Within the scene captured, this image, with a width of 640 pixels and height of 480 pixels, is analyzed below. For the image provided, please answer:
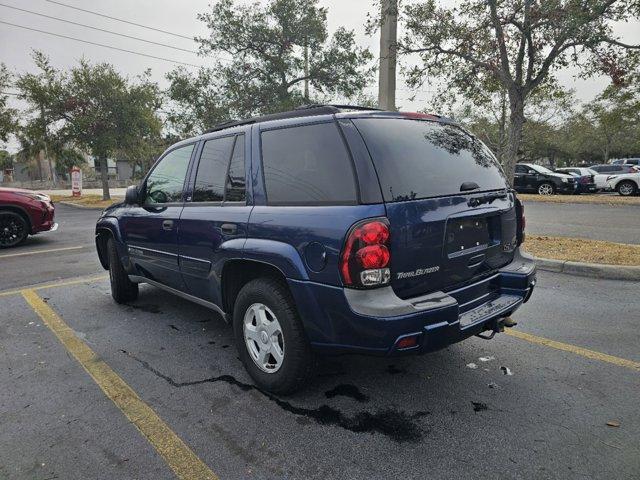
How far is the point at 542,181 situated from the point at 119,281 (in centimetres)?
2048

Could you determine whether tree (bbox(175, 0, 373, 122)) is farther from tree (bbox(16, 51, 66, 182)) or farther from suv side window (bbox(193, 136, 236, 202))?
suv side window (bbox(193, 136, 236, 202))

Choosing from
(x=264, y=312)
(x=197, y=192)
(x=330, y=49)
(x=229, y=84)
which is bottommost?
(x=264, y=312)

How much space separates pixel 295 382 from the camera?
2.75 metres

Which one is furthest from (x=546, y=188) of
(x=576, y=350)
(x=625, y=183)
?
(x=576, y=350)

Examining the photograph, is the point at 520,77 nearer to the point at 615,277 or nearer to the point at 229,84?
the point at 615,277

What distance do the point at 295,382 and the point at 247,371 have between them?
0.48m

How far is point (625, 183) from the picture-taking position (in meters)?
20.3

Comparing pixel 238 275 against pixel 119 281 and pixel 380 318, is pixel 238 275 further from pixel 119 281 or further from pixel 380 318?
pixel 119 281

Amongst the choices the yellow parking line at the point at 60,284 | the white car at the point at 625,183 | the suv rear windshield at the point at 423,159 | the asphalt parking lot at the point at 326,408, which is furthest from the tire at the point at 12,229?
the white car at the point at 625,183

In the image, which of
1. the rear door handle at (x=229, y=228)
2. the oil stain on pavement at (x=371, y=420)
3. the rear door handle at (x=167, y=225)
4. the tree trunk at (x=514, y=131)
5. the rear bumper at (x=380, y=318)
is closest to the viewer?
the rear bumper at (x=380, y=318)

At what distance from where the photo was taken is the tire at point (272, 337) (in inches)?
105

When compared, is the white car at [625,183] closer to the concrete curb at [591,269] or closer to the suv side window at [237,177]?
the concrete curb at [591,269]

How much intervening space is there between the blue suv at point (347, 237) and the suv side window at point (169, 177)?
0.30 metres

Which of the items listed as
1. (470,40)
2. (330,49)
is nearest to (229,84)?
(330,49)
